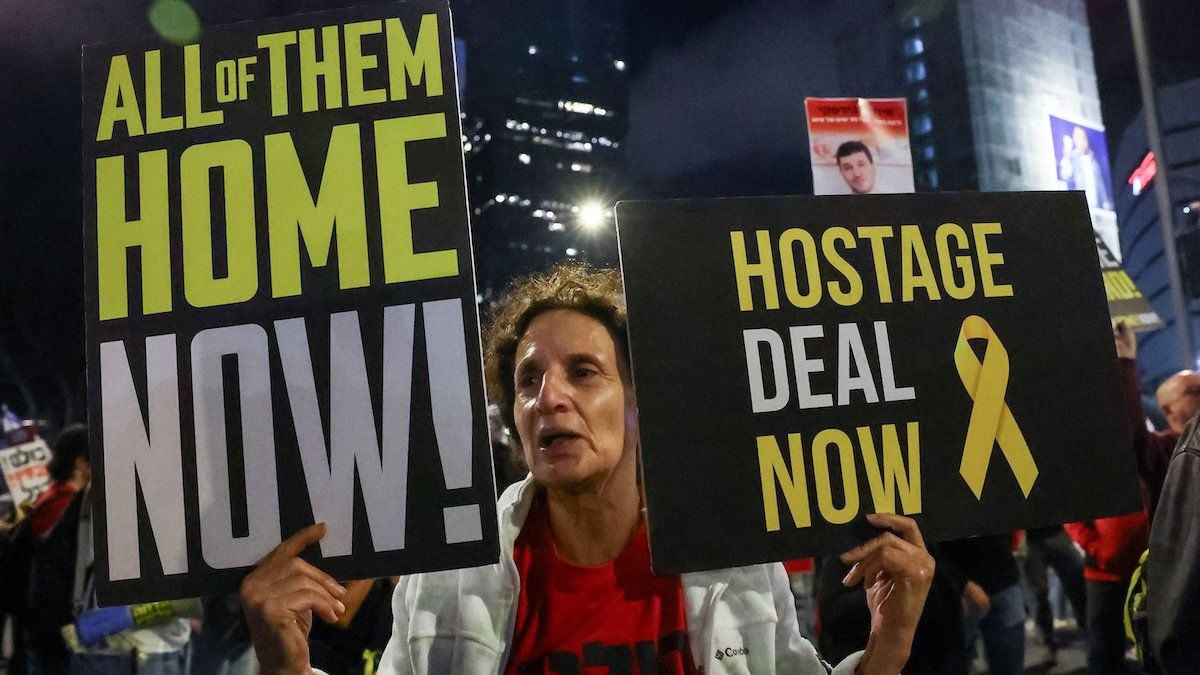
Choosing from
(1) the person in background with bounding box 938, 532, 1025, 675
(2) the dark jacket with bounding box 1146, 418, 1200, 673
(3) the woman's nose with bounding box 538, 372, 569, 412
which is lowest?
(1) the person in background with bounding box 938, 532, 1025, 675

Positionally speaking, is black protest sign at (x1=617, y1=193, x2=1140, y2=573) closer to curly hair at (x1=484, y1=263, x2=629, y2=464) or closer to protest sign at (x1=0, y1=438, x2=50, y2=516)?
curly hair at (x1=484, y1=263, x2=629, y2=464)

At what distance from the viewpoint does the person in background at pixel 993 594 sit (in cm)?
431

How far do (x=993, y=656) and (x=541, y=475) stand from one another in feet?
13.1

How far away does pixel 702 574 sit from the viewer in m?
2.13

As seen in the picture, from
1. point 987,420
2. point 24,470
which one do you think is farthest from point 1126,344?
point 24,470

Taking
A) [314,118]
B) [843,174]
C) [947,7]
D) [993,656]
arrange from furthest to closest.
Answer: [947,7], [843,174], [993,656], [314,118]

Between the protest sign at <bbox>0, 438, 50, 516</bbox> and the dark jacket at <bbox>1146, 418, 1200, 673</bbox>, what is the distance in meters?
9.97

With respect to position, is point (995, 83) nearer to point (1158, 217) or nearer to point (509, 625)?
point (1158, 217)

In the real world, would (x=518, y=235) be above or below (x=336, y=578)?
above

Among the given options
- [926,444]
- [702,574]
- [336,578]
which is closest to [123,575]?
[336,578]

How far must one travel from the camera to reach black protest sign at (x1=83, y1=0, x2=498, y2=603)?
1812 millimetres

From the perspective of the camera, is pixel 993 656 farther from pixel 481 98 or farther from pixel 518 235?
pixel 518 235

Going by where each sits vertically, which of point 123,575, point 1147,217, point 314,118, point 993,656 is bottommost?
point 993,656

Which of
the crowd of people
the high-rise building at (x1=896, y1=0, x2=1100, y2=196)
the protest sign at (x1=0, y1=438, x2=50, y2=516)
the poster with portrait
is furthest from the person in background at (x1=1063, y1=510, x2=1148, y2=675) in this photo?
the high-rise building at (x1=896, y1=0, x2=1100, y2=196)
